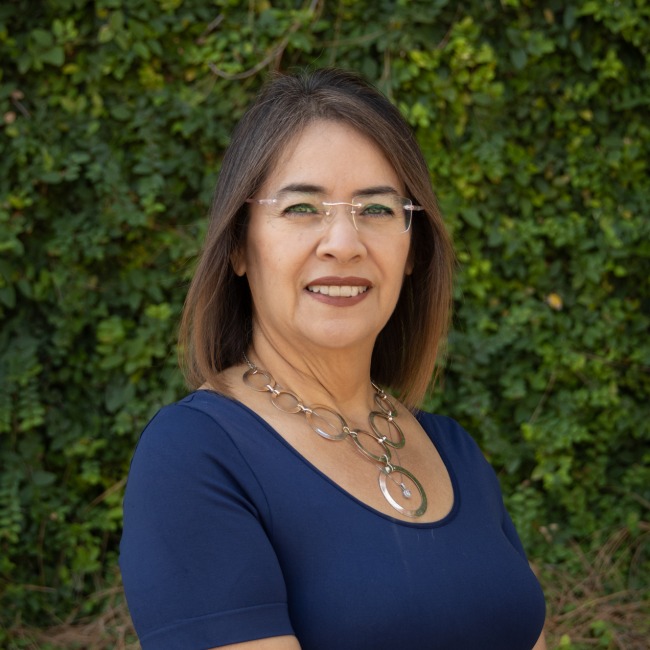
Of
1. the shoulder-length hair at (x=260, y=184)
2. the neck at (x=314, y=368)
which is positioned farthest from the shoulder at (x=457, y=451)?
the shoulder-length hair at (x=260, y=184)

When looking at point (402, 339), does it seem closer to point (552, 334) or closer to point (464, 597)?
point (464, 597)

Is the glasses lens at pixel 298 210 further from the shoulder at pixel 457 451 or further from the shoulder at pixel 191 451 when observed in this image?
the shoulder at pixel 457 451

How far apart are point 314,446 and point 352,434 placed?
163 millimetres

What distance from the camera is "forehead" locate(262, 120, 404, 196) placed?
6.39 feet

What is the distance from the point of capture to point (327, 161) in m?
1.96

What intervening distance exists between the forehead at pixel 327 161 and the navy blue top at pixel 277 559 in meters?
0.49

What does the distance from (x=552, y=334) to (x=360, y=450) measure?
7.40ft

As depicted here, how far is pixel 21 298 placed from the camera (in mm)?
3773

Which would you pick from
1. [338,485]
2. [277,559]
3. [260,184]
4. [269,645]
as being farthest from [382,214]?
[269,645]

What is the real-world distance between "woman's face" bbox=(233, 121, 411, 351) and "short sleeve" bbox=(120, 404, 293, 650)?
1.44 ft

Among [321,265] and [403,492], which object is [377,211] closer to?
[321,265]

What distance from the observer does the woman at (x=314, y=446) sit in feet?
5.17

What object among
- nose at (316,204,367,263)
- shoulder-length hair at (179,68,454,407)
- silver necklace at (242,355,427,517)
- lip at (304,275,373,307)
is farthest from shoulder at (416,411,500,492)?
nose at (316,204,367,263)

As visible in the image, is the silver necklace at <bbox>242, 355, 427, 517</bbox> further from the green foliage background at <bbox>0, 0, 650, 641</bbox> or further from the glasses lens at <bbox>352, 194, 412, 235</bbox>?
the green foliage background at <bbox>0, 0, 650, 641</bbox>
